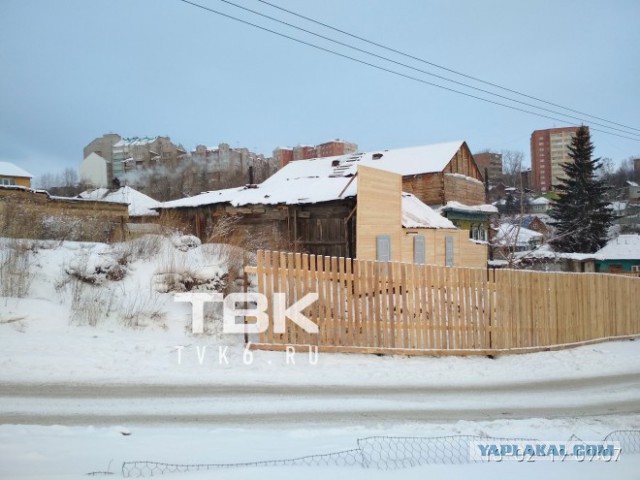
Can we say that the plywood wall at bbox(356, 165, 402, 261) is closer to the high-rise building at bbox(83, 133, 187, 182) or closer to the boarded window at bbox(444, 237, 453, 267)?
the boarded window at bbox(444, 237, 453, 267)

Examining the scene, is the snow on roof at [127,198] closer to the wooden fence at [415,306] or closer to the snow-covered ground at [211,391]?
the snow-covered ground at [211,391]

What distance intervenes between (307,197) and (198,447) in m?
14.8

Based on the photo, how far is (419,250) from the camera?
2328 cm

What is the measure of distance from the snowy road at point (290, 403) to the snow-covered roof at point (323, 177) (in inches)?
435

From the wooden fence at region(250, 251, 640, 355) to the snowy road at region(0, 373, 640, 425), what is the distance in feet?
6.25

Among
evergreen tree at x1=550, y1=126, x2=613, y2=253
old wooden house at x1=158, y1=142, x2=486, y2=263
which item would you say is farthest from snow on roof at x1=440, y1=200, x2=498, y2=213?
old wooden house at x1=158, y1=142, x2=486, y2=263

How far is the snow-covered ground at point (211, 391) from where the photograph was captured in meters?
4.64

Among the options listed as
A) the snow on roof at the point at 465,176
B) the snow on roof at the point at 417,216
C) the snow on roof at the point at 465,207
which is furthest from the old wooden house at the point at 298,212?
the snow on roof at the point at 465,176

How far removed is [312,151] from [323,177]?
60.9m

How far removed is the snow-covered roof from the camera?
19453mm

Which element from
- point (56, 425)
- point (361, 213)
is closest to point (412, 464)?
→ point (56, 425)

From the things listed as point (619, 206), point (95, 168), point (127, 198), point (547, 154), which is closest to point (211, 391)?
point (127, 198)

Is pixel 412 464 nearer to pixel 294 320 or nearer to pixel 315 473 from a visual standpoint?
pixel 315 473

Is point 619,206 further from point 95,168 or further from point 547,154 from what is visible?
point 95,168
